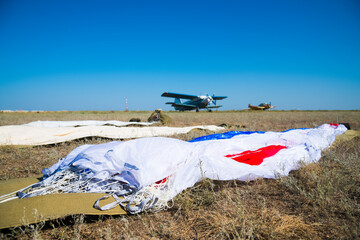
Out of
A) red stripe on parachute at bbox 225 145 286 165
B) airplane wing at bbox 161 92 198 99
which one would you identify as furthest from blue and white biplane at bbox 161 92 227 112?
red stripe on parachute at bbox 225 145 286 165

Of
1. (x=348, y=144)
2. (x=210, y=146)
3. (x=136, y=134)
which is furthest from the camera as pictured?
(x=136, y=134)

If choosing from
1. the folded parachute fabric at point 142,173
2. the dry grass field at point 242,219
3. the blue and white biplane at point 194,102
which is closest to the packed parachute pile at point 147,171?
the folded parachute fabric at point 142,173

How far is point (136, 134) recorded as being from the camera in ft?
16.3

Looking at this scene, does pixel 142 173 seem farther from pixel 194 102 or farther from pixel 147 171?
pixel 194 102

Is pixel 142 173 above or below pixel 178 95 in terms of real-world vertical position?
below

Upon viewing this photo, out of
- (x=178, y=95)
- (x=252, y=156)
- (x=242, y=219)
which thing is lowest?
(x=242, y=219)

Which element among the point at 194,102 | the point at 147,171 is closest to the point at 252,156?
the point at 147,171

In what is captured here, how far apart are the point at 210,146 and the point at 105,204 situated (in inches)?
56.4

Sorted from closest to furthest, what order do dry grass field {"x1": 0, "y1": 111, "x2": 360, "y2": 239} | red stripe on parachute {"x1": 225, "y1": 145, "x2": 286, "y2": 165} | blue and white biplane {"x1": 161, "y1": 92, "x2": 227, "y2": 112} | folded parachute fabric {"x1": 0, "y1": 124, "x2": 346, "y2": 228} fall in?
dry grass field {"x1": 0, "y1": 111, "x2": 360, "y2": 239}
folded parachute fabric {"x1": 0, "y1": 124, "x2": 346, "y2": 228}
red stripe on parachute {"x1": 225, "y1": 145, "x2": 286, "y2": 165}
blue and white biplane {"x1": 161, "y1": 92, "x2": 227, "y2": 112}

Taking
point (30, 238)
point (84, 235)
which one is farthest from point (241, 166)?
point (30, 238)

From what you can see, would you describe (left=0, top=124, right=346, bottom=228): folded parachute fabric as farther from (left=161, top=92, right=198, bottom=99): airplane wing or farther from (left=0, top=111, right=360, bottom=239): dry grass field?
(left=161, top=92, right=198, bottom=99): airplane wing

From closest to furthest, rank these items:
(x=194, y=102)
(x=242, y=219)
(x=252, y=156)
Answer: (x=242, y=219)
(x=252, y=156)
(x=194, y=102)

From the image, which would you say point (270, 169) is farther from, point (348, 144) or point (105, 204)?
point (348, 144)

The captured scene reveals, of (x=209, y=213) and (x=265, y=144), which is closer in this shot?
(x=209, y=213)
